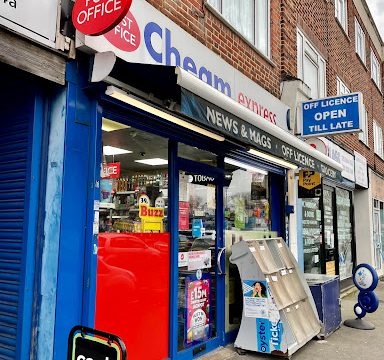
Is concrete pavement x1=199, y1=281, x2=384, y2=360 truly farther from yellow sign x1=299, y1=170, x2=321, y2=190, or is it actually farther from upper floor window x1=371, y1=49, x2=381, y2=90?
upper floor window x1=371, y1=49, x2=381, y2=90

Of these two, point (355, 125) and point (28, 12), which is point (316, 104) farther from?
point (28, 12)

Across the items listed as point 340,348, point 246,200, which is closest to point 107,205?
point 246,200

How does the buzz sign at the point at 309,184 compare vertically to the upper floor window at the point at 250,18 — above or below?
below

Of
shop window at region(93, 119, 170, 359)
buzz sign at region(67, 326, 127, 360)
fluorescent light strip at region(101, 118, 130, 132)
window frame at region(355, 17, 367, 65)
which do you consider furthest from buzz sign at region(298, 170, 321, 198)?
window frame at region(355, 17, 367, 65)

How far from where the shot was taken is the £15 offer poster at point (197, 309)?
5148 millimetres

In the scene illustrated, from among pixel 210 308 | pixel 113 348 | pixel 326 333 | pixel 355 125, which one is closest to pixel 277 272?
pixel 210 308

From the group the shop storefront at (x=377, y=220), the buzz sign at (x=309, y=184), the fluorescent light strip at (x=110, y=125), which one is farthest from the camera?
the shop storefront at (x=377, y=220)

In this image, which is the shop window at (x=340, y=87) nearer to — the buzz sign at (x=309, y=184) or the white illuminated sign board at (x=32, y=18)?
the buzz sign at (x=309, y=184)

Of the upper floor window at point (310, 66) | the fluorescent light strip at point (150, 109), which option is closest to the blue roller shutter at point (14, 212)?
the fluorescent light strip at point (150, 109)

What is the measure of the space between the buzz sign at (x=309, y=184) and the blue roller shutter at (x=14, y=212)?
5833 mm

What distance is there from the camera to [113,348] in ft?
6.54

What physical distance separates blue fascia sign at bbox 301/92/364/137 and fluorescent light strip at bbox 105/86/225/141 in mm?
3233

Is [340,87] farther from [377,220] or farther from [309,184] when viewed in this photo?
[377,220]

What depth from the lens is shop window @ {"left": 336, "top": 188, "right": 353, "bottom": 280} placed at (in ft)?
37.5
